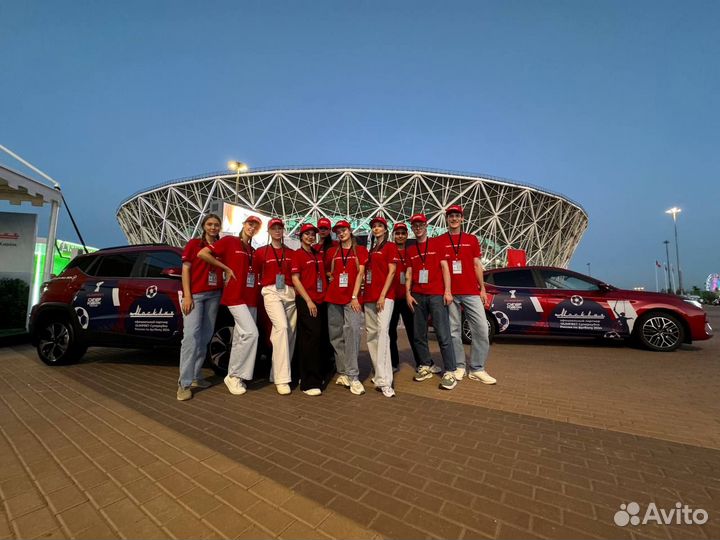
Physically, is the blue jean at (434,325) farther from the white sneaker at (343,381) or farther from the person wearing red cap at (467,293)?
the white sneaker at (343,381)

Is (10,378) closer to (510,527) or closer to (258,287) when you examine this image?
(258,287)

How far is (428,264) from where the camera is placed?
4.12 m

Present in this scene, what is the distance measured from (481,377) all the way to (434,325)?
93 centimetres

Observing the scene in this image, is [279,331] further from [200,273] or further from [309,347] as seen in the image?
[200,273]

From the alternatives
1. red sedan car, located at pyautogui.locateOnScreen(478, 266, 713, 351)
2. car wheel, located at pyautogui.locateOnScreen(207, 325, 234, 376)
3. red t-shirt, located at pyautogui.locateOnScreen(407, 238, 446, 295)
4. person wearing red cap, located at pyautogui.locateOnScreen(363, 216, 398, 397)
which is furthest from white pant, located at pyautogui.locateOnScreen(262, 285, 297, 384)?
red sedan car, located at pyautogui.locateOnScreen(478, 266, 713, 351)

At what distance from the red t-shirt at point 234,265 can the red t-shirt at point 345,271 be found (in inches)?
38.5

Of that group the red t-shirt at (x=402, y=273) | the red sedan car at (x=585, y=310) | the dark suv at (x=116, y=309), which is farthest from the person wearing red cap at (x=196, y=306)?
the red sedan car at (x=585, y=310)

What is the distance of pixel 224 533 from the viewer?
58.5 inches

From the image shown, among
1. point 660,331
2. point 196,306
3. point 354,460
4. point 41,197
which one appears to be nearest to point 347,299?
point 196,306

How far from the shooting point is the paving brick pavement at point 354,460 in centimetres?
157

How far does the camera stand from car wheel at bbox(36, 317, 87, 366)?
4863 millimetres

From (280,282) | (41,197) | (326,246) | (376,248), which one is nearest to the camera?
(280,282)

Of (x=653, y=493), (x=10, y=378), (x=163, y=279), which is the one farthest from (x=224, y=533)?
(x=10, y=378)

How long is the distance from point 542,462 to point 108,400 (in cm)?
400
